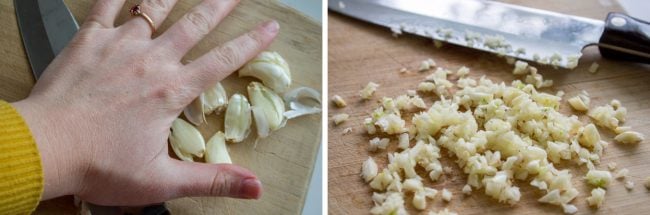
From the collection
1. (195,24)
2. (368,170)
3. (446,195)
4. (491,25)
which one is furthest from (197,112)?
(491,25)

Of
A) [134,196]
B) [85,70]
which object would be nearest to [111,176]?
[134,196]

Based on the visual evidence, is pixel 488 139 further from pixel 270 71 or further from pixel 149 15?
pixel 149 15

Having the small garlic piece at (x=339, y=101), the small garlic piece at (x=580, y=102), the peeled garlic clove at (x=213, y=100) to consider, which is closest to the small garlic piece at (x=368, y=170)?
the small garlic piece at (x=339, y=101)

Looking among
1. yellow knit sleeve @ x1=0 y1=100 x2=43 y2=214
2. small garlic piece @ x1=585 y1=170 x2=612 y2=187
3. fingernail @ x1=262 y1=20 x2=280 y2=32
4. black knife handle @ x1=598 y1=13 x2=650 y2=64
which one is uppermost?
black knife handle @ x1=598 y1=13 x2=650 y2=64

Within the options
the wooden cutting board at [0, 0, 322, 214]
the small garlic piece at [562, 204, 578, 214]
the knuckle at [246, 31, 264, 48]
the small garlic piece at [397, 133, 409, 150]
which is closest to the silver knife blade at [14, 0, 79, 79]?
the wooden cutting board at [0, 0, 322, 214]

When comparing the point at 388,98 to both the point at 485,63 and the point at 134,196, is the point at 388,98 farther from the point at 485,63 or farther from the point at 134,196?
the point at 134,196

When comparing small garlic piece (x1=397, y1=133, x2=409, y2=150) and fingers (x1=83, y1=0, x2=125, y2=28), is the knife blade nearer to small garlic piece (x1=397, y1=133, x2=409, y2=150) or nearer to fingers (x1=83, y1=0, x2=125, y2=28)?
small garlic piece (x1=397, y1=133, x2=409, y2=150)

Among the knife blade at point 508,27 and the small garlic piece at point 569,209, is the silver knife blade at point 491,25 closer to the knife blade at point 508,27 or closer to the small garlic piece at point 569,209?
Answer: the knife blade at point 508,27
